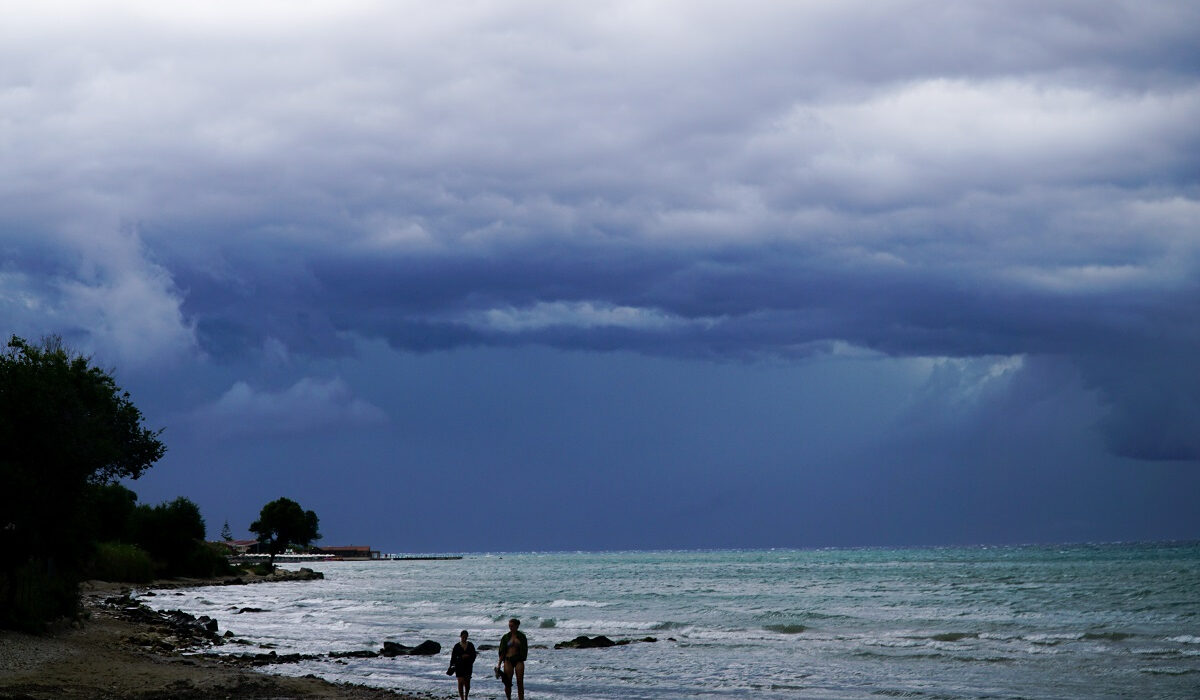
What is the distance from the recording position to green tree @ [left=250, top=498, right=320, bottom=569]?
185m

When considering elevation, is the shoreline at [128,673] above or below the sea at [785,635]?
above

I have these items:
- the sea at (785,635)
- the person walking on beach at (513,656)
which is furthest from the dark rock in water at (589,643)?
the person walking on beach at (513,656)

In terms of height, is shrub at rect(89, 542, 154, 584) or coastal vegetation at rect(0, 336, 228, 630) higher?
coastal vegetation at rect(0, 336, 228, 630)

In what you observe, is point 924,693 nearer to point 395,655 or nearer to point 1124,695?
point 1124,695

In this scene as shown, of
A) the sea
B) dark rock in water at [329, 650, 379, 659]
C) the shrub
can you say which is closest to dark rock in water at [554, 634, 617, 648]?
the sea

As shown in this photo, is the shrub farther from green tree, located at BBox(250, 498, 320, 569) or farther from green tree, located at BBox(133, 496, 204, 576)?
green tree, located at BBox(250, 498, 320, 569)

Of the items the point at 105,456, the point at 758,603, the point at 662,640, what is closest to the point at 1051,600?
the point at 758,603

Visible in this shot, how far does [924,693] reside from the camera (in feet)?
100

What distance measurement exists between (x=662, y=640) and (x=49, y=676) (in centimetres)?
2498

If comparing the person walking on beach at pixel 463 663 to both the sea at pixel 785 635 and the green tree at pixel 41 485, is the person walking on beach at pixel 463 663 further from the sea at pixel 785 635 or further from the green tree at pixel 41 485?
the green tree at pixel 41 485

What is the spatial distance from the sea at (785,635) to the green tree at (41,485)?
708cm

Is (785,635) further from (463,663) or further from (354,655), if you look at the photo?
(463,663)

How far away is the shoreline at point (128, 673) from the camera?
27344 millimetres

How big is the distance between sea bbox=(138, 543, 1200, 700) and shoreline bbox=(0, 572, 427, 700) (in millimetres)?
2317
